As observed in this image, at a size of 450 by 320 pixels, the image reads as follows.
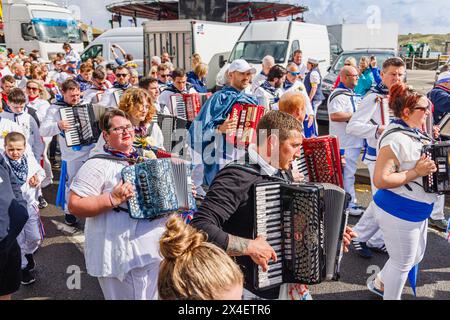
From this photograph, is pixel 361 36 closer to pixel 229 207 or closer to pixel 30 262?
pixel 30 262

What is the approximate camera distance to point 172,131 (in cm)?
560

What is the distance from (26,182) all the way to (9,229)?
1716 mm

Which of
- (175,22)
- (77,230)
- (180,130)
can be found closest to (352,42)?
(175,22)

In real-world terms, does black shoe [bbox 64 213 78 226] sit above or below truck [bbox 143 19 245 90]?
below

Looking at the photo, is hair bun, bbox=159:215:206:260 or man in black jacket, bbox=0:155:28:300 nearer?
hair bun, bbox=159:215:206:260

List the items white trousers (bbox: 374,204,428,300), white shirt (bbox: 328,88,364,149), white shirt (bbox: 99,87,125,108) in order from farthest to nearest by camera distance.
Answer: white shirt (bbox: 99,87,125,108) < white shirt (bbox: 328,88,364,149) < white trousers (bbox: 374,204,428,300)

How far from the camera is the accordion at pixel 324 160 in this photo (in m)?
3.50

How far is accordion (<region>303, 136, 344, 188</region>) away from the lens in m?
3.50

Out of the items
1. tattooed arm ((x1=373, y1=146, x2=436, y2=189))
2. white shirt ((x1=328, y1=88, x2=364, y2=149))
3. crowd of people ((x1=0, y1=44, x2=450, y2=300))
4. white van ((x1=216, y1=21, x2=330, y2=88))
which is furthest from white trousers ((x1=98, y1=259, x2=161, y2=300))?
white van ((x1=216, y1=21, x2=330, y2=88))

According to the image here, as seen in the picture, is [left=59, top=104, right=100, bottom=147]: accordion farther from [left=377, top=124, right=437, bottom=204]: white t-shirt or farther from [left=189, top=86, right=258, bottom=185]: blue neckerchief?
[left=377, top=124, right=437, bottom=204]: white t-shirt

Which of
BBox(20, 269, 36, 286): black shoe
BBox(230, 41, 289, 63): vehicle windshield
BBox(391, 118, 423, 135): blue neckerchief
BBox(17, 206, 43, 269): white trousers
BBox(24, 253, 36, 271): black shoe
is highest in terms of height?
BBox(230, 41, 289, 63): vehicle windshield

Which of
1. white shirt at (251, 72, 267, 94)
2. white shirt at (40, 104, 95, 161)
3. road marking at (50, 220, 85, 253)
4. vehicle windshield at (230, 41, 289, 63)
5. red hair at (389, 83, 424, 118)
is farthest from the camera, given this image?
vehicle windshield at (230, 41, 289, 63)

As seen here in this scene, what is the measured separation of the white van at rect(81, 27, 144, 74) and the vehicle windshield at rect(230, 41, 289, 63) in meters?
5.27
